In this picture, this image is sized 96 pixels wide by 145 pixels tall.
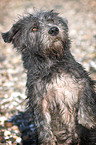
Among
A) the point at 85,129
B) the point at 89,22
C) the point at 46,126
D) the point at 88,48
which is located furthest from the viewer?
the point at 89,22

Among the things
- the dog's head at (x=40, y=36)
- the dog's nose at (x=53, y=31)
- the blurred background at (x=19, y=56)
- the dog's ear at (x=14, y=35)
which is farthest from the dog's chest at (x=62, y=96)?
the dog's ear at (x=14, y=35)

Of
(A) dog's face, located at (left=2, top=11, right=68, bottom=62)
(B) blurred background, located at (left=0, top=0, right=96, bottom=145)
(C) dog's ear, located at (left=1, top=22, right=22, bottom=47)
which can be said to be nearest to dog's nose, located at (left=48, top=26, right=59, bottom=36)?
(A) dog's face, located at (left=2, top=11, right=68, bottom=62)

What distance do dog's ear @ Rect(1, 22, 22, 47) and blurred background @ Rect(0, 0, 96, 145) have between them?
58cm

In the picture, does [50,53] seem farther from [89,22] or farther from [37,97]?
[89,22]

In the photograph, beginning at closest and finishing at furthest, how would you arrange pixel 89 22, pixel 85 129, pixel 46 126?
1. pixel 46 126
2. pixel 85 129
3. pixel 89 22

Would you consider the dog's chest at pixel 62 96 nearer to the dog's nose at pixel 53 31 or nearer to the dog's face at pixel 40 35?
the dog's face at pixel 40 35

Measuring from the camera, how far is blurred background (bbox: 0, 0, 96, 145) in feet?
18.1

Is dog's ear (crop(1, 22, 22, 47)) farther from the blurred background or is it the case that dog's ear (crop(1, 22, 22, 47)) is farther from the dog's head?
the blurred background

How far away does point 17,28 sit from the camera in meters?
3.81

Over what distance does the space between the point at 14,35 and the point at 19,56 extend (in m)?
5.72

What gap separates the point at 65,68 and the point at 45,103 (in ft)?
2.49

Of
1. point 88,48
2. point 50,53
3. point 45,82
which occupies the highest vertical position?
point 88,48

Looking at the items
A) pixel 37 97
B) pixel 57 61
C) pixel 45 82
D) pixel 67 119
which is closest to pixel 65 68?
pixel 57 61

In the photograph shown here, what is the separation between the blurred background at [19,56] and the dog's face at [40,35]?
613 millimetres
